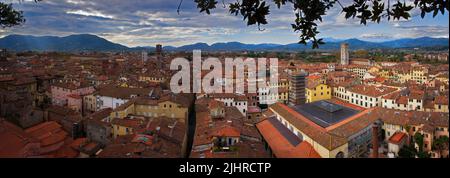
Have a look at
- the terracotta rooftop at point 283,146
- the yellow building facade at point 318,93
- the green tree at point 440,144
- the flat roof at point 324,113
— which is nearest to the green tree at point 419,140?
the green tree at point 440,144

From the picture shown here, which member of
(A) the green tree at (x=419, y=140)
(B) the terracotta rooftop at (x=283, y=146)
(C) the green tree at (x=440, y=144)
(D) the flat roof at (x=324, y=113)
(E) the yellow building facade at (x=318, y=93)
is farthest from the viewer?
(E) the yellow building facade at (x=318, y=93)

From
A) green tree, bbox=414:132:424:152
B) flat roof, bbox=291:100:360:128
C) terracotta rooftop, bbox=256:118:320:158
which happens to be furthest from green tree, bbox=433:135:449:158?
terracotta rooftop, bbox=256:118:320:158

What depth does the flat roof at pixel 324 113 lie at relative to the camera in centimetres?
1695

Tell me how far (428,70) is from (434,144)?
25667 millimetres

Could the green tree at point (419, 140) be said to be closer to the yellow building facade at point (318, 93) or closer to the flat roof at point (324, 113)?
the flat roof at point (324, 113)

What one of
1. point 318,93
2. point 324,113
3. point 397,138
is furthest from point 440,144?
point 318,93

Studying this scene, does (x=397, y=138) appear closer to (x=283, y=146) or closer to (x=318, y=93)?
(x=283, y=146)

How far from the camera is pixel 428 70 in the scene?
121 ft

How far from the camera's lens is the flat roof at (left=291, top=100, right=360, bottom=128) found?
16.9 metres
